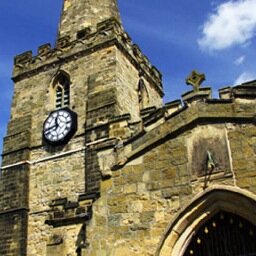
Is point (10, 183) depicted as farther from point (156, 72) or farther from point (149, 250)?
point (149, 250)

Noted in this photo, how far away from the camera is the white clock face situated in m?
17.8

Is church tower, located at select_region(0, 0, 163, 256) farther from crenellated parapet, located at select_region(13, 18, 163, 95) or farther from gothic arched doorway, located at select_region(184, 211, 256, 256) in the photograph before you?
gothic arched doorway, located at select_region(184, 211, 256, 256)

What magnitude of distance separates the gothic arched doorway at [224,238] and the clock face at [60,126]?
34.5 ft

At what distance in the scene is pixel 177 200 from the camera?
25.0 ft

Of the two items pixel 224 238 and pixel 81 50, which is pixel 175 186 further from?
pixel 81 50

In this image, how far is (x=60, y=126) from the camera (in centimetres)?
1803

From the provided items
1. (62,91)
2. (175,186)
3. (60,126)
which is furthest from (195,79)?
(62,91)

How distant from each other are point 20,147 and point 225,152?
12.5 metres

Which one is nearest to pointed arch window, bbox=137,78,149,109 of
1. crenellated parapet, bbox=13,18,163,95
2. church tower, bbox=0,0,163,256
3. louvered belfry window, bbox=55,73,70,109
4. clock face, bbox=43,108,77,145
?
church tower, bbox=0,0,163,256

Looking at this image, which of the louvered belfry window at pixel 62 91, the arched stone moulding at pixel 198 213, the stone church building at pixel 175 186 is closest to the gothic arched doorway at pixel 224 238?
the stone church building at pixel 175 186

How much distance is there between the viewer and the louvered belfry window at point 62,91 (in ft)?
62.3

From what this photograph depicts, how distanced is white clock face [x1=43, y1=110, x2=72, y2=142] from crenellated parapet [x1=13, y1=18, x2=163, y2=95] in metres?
2.83

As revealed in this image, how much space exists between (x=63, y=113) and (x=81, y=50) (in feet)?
10.3

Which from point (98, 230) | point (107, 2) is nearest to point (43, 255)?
point (98, 230)
